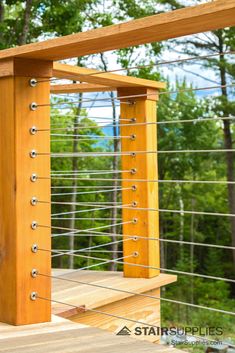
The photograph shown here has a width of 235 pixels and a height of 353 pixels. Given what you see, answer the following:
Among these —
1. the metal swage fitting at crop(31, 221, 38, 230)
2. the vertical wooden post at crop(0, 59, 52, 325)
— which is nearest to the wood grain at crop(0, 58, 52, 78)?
the vertical wooden post at crop(0, 59, 52, 325)

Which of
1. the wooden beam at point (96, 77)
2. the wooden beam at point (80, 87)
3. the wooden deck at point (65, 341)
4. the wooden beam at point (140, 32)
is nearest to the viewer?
the wooden beam at point (140, 32)

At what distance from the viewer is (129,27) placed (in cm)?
156

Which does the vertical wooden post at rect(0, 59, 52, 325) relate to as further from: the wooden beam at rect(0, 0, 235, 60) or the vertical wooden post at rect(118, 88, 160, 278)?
the vertical wooden post at rect(118, 88, 160, 278)

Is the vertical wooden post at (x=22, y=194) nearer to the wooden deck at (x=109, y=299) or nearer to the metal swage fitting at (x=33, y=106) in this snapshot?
the metal swage fitting at (x=33, y=106)

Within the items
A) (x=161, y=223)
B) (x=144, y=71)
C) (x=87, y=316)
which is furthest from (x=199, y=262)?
(x=87, y=316)

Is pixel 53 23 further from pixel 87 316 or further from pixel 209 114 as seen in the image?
pixel 87 316

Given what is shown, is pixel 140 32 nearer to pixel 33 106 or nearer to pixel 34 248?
pixel 33 106

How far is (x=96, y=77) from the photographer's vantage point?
2.77m

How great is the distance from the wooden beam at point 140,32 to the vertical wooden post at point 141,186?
3.63 feet

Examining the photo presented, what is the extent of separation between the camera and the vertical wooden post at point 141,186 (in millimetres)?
3018

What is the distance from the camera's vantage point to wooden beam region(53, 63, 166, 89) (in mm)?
2568

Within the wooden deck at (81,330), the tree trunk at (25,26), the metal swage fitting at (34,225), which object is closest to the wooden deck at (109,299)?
the wooden deck at (81,330)

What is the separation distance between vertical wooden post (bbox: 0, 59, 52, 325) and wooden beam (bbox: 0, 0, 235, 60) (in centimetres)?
10

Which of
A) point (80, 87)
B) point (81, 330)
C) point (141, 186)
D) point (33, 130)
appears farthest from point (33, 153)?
point (80, 87)
